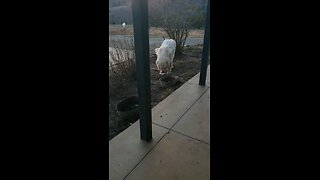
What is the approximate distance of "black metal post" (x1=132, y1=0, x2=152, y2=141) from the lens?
176 centimetres

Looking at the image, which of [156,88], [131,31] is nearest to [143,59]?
[156,88]

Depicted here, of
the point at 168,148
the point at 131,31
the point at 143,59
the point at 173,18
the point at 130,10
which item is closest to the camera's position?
the point at 143,59

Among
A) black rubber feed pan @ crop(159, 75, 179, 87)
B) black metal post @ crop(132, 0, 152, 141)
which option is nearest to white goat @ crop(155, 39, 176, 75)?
black rubber feed pan @ crop(159, 75, 179, 87)

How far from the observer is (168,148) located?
2127 mm

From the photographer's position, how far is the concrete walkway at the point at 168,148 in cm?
182

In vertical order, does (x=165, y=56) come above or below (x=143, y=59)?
below

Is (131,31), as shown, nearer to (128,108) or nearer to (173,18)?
(173,18)

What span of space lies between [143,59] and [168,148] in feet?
2.89

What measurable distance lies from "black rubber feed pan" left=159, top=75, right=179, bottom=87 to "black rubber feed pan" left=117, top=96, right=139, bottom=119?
951 millimetres
